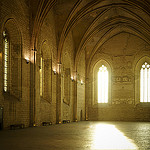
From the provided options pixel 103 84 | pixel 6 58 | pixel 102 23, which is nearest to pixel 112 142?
pixel 6 58

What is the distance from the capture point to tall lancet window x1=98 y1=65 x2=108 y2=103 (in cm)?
2825

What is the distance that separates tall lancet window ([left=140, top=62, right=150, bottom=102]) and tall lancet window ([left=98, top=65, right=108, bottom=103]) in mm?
3764

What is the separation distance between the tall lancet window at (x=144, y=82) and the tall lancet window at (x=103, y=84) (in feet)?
12.3

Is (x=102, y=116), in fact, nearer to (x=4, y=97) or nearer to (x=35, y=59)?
(x=35, y=59)

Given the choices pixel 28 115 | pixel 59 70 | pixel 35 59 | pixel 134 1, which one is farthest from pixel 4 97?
pixel 134 1

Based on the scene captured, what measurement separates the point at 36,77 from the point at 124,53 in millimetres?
14413

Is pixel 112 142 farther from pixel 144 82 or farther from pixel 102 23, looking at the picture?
pixel 144 82

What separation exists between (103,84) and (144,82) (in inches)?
174

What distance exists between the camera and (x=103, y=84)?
93.8ft

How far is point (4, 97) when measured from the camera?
12.9 metres

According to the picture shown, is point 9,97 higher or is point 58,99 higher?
point 9,97

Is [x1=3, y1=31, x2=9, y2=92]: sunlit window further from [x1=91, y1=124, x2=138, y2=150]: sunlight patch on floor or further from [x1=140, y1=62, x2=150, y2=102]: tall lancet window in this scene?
[x1=140, y1=62, x2=150, y2=102]: tall lancet window

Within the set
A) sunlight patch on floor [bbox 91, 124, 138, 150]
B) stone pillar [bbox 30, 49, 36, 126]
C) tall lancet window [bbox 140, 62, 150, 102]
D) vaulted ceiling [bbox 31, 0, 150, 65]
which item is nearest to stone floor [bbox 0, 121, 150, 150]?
sunlight patch on floor [bbox 91, 124, 138, 150]

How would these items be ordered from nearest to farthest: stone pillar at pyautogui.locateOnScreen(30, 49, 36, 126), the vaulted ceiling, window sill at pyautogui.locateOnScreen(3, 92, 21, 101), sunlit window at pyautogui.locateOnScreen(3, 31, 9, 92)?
1. window sill at pyautogui.locateOnScreen(3, 92, 21, 101)
2. sunlit window at pyautogui.locateOnScreen(3, 31, 9, 92)
3. stone pillar at pyautogui.locateOnScreen(30, 49, 36, 126)
4. the vaulted ceiling
